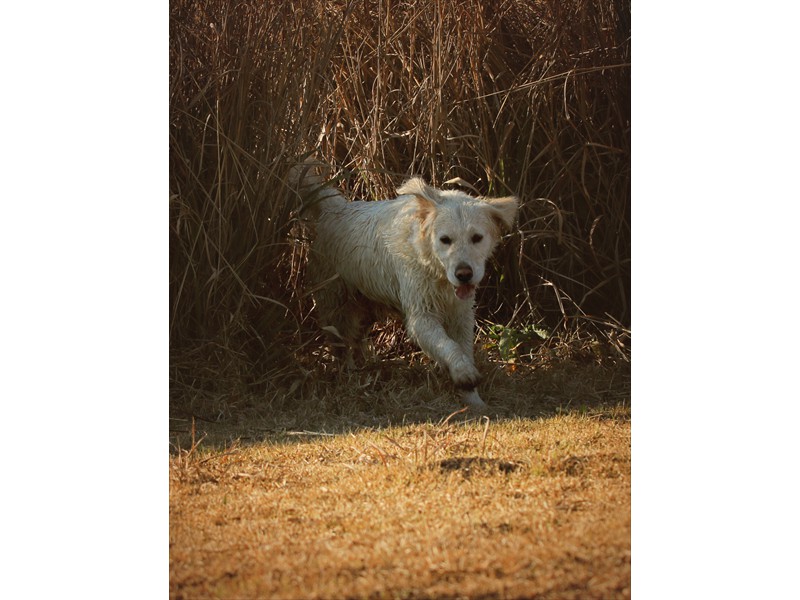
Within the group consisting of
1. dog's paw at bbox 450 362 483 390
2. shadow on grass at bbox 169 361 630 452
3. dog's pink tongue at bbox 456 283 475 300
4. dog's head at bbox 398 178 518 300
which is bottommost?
shadow on grass at bbox 169 361 630 452

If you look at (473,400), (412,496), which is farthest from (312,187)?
(412,496)

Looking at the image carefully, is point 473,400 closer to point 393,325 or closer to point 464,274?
point 464,274

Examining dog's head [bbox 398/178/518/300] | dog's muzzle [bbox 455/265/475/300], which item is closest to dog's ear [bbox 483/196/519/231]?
dog's head [bbox 398/178/518/300]

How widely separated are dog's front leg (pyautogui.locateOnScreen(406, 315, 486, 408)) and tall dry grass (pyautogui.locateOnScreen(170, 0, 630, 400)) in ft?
A: 1.27

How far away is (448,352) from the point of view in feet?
16.5

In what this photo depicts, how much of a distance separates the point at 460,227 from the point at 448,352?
57 centimetres

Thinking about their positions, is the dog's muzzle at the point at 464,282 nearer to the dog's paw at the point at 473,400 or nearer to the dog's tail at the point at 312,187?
the dog's paw at the point at 473,400

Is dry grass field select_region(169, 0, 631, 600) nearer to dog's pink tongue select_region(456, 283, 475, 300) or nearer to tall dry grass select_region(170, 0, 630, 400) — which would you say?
tall dry grass select_region(170, 0, 630, 400)

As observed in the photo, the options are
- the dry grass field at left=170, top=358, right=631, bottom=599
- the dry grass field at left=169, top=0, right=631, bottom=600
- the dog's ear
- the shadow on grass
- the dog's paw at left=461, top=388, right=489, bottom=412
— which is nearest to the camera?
the dry grass field at left=170, top=358, right=631, bottom=599

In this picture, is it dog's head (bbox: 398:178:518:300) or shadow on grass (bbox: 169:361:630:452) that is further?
dog's head (bbox: 398:178:518:300)

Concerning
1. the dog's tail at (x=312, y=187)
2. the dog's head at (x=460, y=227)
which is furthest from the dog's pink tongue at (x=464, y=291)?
the dog's tail at (x=312, y=187)

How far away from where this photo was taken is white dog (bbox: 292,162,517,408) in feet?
16.2

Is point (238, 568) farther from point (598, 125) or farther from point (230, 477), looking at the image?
point (598, 125)
